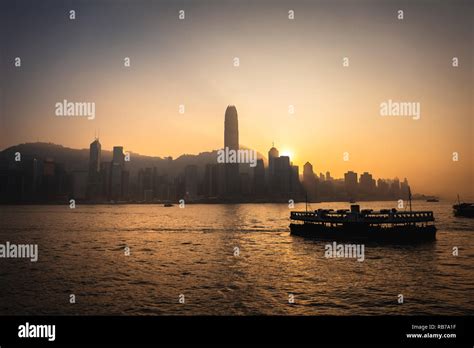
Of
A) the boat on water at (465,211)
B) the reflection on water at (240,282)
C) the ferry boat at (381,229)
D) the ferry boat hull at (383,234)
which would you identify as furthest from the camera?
the boat on water at (465,211)

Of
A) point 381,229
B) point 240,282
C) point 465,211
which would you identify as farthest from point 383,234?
point 465,211

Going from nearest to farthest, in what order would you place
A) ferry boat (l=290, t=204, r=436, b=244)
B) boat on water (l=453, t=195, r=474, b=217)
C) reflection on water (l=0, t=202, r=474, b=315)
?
reflection on water (l=0, t=202, r=474, b=315) < ferry boat (l=290, t=204, r=436, b=244) < boat on water (l=453, t=195, r=474, b=217)

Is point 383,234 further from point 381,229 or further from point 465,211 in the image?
point 465,211

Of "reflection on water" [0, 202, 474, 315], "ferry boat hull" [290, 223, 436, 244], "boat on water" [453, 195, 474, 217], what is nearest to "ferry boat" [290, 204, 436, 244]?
"ferry boat hull" [290, 223, 436, 244]

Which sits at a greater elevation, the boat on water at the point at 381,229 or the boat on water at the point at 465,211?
the boat on water at the point at 381,229

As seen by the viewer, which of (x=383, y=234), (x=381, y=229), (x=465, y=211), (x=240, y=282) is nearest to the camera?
(x=240, y=282)

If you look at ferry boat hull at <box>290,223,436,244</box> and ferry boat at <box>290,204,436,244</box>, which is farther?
ferry boat at <box>290,204,436,244</box>

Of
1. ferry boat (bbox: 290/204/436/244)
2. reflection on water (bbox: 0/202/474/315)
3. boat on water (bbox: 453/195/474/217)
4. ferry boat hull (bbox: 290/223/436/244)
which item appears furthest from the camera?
boat on water (bbox: 453/195/474/217)

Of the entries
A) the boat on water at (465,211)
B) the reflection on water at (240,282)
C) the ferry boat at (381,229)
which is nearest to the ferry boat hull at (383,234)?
the ferry boat at (381,229)

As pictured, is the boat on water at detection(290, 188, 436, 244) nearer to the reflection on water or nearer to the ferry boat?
the ferry boat

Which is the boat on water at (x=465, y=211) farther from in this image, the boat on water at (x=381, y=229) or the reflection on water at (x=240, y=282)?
the reflection on water at (x=240, y=282)

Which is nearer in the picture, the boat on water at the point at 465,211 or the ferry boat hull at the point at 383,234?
the ferry boat hull at the point at 383,234
